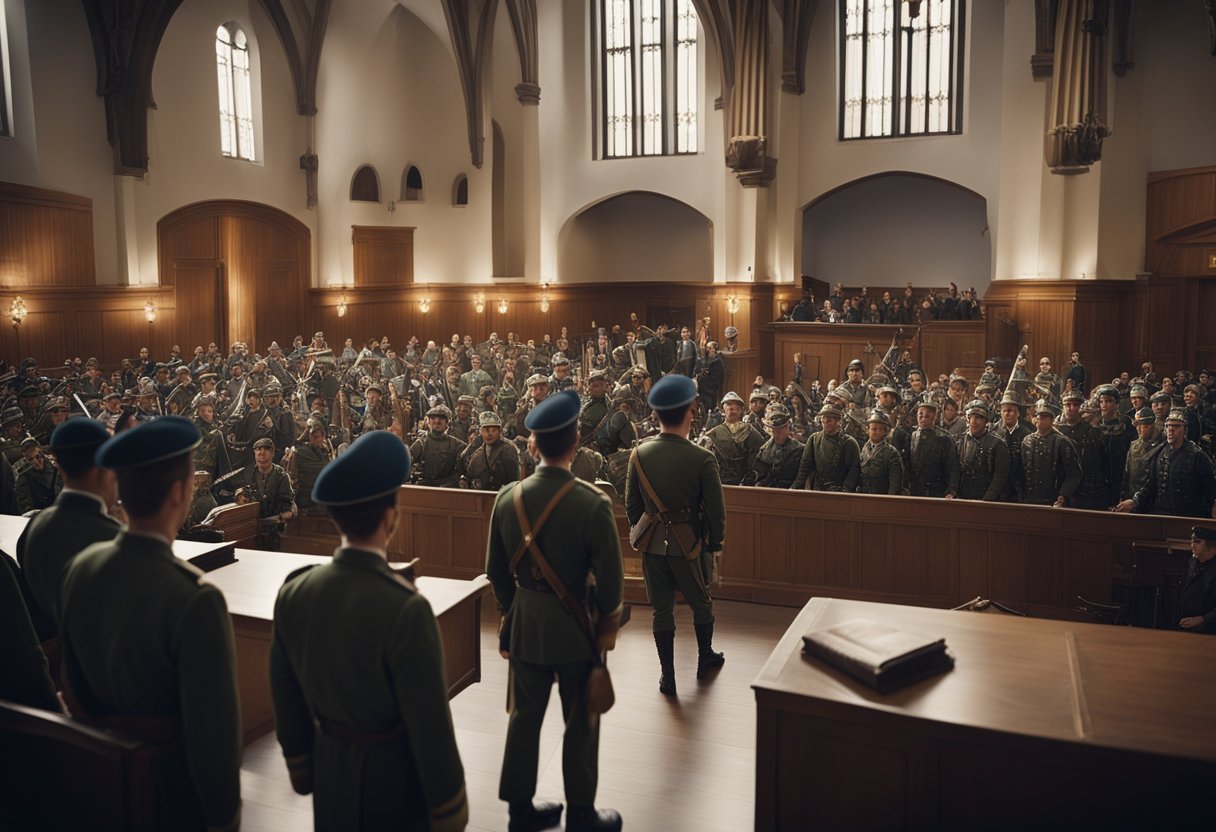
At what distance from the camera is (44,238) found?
17.4 meters

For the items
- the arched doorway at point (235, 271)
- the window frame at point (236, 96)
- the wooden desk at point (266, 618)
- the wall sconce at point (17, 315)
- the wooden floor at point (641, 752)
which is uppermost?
the window frame at point (236, 96)

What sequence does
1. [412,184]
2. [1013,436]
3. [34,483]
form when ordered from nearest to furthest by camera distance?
[34,483] < [1013,436] < [412,184]

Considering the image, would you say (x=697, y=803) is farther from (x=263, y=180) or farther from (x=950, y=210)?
(x=950, y=210)

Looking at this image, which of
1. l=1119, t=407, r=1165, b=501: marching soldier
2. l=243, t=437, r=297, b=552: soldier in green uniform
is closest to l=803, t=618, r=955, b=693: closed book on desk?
l=1119, t=407, r=1165, b=501: marching soldier

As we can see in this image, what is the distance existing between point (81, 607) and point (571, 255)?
24.1 meters

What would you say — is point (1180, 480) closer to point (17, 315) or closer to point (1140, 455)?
point (1140, 455)

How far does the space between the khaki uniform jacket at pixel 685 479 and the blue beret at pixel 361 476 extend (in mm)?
2832

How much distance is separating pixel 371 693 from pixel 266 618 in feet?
6.57

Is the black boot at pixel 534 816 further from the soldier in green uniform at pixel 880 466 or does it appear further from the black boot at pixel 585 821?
the soldier in green uniform at pixel 880 466

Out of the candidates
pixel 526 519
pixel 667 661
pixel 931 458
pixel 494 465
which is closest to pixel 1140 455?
pixel 931 458

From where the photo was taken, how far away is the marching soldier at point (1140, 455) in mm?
8031

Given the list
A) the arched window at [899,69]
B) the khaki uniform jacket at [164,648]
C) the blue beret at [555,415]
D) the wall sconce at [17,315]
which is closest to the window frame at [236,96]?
the wall sconce at [17,315]

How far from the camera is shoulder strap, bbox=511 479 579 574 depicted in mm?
3852

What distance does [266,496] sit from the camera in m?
8.21
